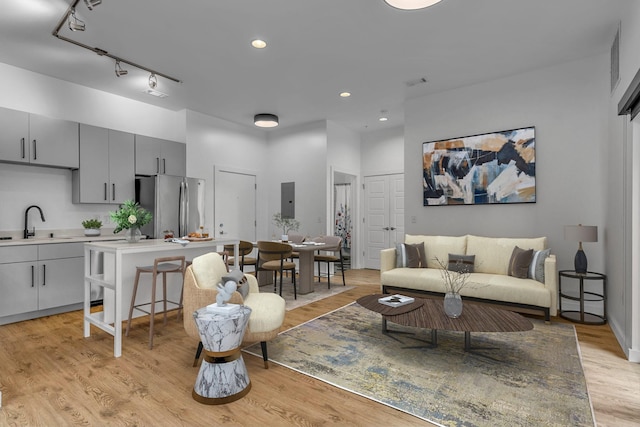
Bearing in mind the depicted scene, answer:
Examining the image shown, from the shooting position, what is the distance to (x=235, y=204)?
267 inches

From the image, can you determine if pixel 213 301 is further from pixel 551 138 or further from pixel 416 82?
pixel 551 138

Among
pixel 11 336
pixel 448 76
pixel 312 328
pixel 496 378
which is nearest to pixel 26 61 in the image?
pixel 11 336

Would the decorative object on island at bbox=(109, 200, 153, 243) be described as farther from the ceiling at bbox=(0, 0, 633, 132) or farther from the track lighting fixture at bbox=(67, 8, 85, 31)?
the ceiling at bbox=(0, 0, 633, 132)

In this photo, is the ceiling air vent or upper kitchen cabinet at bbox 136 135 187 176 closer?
the ceiling air vent

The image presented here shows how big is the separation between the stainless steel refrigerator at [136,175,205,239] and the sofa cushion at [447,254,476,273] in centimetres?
396

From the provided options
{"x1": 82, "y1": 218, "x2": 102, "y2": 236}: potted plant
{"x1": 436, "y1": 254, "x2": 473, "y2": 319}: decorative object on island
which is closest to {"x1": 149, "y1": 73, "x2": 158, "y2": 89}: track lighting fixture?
{"x1": 82, "y1": 218, "x2": 102, "y2": 236}: potted plant

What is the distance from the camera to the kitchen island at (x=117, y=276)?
111 inches

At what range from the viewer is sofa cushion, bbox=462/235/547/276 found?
165 inches

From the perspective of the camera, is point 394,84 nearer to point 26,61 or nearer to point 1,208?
point 26,61

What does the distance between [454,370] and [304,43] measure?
342 centimetres

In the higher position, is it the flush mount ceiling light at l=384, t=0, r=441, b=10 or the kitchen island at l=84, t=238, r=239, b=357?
the flush mount ceiling light at l=384, t=0, r=441, b=10

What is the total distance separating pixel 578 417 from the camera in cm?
198

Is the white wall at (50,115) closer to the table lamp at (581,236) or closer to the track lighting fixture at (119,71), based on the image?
the track lighting fixture at (119,71)

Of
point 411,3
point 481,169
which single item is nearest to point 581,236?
point 481,169
